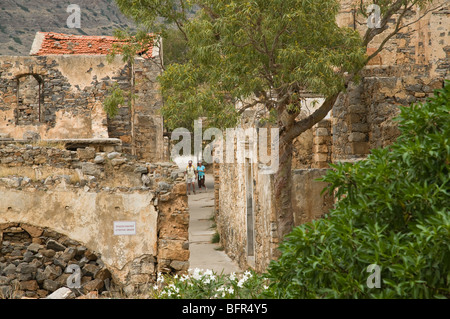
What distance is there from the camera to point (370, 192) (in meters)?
3.65

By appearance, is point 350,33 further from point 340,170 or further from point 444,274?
Result: point 444,274

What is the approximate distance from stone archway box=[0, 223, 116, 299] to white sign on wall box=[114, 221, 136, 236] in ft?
1.36

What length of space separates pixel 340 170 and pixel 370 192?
9.1 inches

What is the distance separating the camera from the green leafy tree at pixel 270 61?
8383 millimetres

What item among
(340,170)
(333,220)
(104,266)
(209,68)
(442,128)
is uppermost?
(209,68)

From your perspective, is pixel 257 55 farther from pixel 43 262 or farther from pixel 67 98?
pixel 67 98

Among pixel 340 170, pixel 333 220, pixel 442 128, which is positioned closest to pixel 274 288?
pixel 333 220

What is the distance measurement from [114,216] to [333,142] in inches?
174

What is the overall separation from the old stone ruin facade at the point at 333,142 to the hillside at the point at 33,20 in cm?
2047

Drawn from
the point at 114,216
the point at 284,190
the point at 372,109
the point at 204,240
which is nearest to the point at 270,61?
the point at 284,190

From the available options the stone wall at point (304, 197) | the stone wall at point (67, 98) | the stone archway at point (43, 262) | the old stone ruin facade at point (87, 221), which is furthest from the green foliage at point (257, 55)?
the stone wall at point (67, 98)

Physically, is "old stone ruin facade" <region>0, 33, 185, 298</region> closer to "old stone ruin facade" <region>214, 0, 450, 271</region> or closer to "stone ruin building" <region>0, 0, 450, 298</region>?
"stone ruin building" <region>0, 0, 450, 298</region>

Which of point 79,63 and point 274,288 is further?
point 79,63

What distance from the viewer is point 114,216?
837cm
